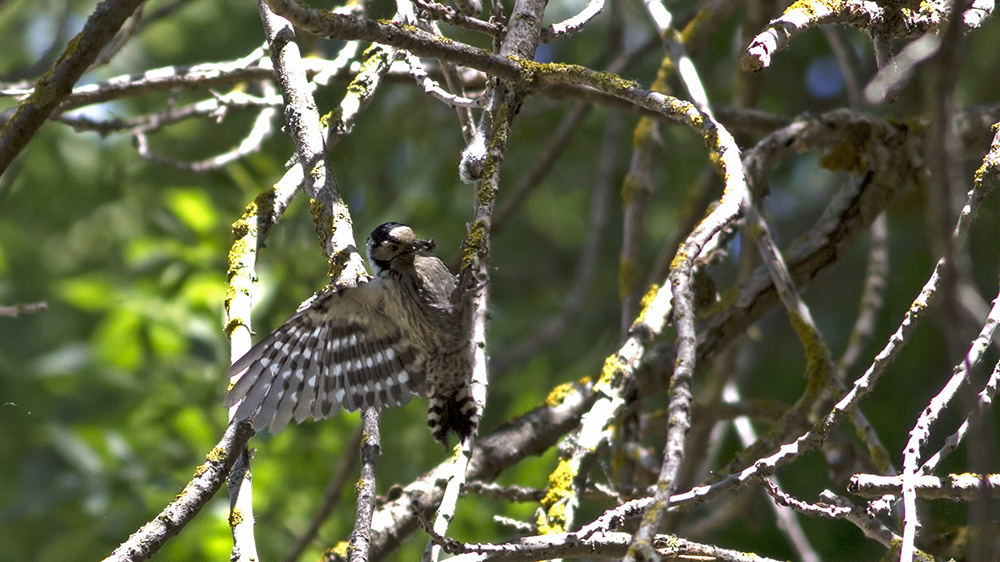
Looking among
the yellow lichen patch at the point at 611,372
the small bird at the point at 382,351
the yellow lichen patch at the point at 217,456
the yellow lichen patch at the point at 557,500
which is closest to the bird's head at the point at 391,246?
the small bird at the point at 382,351

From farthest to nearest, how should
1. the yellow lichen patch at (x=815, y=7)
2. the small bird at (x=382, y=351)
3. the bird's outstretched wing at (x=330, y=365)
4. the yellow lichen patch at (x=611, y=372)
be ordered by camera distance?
the small bird at (x=382, y=351) → the bird's outstretched wing at (x=330, y=365) → the yellow lichen patch at (x=611, y=372) → the yellow lichen patch at (x=815, y=7)

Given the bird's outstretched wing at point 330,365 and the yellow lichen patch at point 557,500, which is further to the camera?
the bird's outstretched wing at point 330,365

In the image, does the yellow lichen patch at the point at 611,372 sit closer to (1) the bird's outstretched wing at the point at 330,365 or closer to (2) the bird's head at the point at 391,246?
(1) the bird's outstretched wing at the point at 330,365

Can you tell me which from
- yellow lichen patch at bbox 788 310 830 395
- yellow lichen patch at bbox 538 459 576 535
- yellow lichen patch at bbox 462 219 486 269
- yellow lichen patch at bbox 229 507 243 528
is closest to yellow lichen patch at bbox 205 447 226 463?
yellow lichen patch at bbox 229 507 243 528

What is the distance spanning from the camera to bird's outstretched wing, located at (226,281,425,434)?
10.1ft

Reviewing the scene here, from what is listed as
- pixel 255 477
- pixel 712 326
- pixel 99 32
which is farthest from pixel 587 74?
pixel 255 477

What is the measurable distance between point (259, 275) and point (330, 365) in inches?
35.8

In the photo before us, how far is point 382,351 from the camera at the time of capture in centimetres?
361

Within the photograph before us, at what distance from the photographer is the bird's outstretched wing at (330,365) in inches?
121

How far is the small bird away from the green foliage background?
739 mm

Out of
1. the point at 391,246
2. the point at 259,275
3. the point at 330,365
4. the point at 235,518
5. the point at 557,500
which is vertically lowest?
the point at 235,518

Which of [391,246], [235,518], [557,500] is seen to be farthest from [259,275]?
[235,518]

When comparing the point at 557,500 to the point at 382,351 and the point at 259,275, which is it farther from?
the point at 259,275

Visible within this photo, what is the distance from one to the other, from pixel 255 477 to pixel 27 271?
68.9 inches
